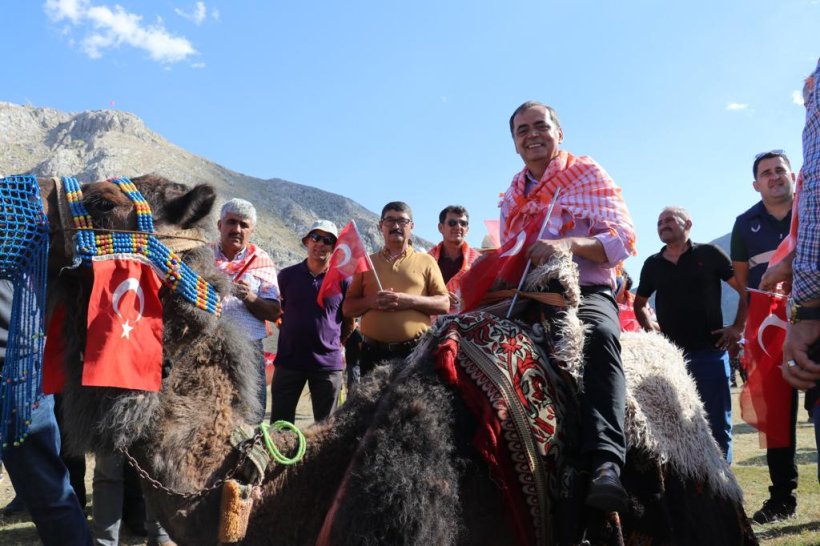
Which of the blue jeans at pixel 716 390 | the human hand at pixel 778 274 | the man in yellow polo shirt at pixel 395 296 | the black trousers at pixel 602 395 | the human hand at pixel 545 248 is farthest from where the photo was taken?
the blue jeans at pixel 716 390

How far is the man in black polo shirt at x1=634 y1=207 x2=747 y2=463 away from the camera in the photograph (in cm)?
602

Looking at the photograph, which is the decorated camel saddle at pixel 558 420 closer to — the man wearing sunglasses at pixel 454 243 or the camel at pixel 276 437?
the camel at pixel 276 437

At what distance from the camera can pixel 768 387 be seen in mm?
4547

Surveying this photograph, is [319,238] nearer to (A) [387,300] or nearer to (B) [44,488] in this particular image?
(A) [387,300]

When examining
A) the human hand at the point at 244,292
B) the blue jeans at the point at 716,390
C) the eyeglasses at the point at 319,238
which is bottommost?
the blue jeans at the point at 716,390

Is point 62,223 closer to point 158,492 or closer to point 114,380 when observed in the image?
point 114,380

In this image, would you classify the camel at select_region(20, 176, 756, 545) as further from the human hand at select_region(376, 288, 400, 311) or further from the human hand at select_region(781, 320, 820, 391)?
the human hand at select_region(376, 288, 400, 311)

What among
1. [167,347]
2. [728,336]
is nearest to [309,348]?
[167,347]

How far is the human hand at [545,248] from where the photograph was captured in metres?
3.30

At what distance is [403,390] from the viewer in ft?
8.89

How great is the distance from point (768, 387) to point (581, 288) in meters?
2.05

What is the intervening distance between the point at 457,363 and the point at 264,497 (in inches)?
41.3

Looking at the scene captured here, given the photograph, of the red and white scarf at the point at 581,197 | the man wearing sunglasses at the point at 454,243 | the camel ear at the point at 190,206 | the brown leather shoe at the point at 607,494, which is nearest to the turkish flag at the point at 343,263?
the man wearing sunglasses at the point at 454,243

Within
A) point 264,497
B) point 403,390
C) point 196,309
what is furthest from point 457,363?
point 196,309
